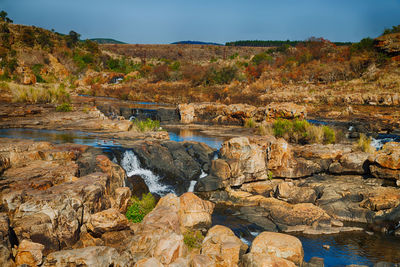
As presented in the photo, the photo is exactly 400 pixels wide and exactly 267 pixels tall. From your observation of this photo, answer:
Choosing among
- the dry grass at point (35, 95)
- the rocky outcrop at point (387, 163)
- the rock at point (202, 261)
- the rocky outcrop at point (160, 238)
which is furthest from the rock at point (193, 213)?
the dry grass at point (35, 95)

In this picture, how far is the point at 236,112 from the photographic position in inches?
885

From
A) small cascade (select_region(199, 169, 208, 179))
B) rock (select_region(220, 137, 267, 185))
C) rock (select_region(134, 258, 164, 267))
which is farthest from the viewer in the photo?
small cascade (select_region(199, 169, 208, 179))

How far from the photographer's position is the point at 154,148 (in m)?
11.6

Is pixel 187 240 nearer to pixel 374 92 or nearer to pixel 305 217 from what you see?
pixel 305 217

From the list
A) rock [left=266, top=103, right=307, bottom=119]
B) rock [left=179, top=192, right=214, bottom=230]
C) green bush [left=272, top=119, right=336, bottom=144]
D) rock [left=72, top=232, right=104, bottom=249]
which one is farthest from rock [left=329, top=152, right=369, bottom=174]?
rock [left=72, top=232, right=104, bottom=249]

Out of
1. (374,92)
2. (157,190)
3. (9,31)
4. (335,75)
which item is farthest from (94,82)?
(157,190)

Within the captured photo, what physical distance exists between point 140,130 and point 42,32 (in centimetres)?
4777

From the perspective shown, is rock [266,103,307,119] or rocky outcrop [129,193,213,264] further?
rock [266,103,307,119]

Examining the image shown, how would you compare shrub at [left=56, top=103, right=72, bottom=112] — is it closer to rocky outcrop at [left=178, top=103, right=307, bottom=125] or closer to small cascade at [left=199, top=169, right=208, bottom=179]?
rocky outcrop at [left=178, top=103, right=307, bottom=125]

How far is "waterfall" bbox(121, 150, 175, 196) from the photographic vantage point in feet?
34.3

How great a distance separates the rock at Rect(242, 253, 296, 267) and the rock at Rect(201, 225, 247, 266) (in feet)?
1.02

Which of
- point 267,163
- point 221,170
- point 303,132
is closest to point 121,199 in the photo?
point 221,170

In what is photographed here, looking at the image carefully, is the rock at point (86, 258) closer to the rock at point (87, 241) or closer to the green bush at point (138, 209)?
the rock at point (87, 241)

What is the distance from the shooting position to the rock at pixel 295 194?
9.64m
